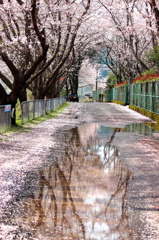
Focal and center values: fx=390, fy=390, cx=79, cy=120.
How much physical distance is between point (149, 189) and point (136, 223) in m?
1.88

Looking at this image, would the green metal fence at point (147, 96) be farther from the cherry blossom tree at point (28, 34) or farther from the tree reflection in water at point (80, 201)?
the tree reflection in water at point (80, 201)

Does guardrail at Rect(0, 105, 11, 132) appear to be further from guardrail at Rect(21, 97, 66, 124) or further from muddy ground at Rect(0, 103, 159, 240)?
guardrail at Rect(21, 97, 66, 124)

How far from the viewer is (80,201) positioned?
19.9 ft

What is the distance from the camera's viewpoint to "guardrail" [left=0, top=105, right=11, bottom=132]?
15382 millimetres

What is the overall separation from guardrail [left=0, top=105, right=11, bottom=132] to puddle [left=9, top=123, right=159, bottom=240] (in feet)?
19.2

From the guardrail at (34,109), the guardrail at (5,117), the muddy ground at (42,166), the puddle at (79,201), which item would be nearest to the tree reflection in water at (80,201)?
the puddle at (79,201)

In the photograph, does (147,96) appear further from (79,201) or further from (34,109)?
(79,201)

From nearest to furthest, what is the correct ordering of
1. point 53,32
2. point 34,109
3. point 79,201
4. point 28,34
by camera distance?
point 79,201
point 28,34
point 34,109
point 53,32

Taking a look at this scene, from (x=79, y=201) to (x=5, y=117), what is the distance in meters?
10.6

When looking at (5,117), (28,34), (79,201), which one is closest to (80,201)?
(79,201)

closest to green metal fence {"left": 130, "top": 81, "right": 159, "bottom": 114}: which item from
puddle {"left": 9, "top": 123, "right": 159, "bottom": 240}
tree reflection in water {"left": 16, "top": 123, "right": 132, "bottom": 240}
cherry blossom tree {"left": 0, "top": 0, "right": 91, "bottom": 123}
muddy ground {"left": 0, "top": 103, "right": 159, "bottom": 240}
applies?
cherry blossom tree {"left": 0, "top": 0, "right": 91, "bottom": 123}

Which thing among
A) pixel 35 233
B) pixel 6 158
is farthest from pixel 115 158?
pixel 35 233

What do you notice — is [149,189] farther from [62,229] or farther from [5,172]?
[5,172]

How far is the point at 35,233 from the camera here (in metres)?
4.66
